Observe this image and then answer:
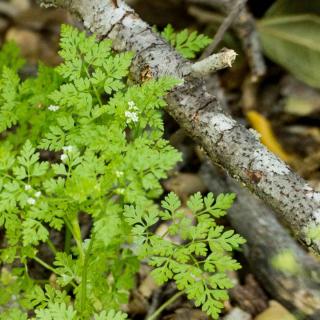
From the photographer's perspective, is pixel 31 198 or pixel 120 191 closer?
pixel 120 191

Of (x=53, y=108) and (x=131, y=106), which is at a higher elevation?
(x=131, y=106)

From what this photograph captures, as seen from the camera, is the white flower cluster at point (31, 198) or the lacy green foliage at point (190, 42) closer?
the white flower cluster at point (31, 198)

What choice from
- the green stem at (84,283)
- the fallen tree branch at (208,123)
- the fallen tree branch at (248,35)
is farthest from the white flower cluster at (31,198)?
the fallen tree branch at (248,35)

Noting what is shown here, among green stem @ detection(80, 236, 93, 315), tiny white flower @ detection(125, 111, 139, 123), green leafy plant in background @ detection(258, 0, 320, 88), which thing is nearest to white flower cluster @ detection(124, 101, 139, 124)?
tiny white flower @ detection(125, 111, 139, 123)

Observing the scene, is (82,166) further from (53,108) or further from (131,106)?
(53,108)

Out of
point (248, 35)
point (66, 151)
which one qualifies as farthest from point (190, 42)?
point (248, 35)

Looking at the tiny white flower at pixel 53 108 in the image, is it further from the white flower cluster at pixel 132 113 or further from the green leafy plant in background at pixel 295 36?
the green leafy plant in background at pixel 295 36
